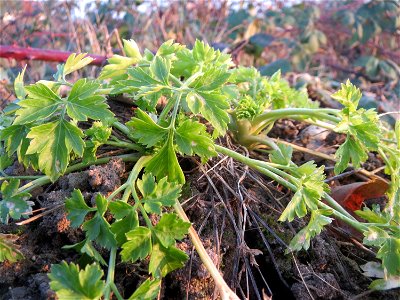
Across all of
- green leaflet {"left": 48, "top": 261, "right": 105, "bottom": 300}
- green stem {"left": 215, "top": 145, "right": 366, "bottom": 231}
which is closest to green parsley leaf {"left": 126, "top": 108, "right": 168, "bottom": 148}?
green stem {"left": 215, "top": 145, "right": 366, "bottom": 231}

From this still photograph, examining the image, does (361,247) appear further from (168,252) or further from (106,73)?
(106,73)

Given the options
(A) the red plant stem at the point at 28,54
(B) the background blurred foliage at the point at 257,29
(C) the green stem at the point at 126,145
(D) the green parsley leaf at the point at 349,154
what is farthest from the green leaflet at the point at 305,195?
(B) the background blurred foliage at the point at 257,29

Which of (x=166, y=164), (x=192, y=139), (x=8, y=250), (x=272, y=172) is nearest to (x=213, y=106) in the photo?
(x=192, y=139)

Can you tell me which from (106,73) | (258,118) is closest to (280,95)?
(258,118)

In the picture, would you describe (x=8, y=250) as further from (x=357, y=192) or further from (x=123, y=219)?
(x=357, y=192)

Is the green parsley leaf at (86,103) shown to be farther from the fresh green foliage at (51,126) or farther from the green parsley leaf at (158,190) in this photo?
the green parsley leaf at (158,190)
